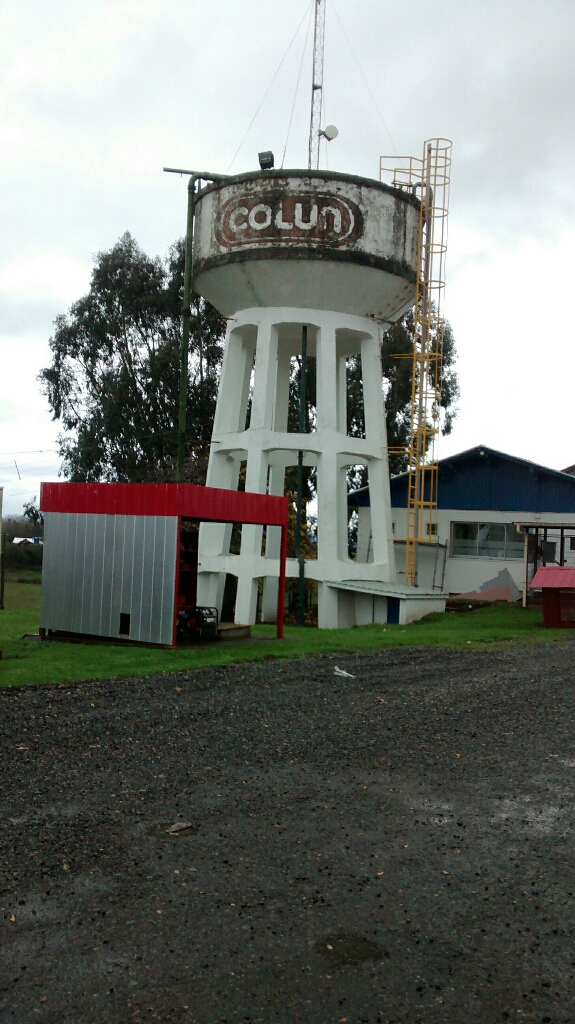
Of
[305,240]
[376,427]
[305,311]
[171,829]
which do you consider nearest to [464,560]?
[376,427]

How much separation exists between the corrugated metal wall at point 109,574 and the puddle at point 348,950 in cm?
1196

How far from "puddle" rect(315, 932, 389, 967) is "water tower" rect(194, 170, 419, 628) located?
61.0ft

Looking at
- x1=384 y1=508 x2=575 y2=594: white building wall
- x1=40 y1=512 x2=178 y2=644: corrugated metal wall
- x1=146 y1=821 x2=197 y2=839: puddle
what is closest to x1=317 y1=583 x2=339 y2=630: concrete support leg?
x1=384 y1=508 x2=575 y2=594: white building wall

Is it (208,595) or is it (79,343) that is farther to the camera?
(79,343)

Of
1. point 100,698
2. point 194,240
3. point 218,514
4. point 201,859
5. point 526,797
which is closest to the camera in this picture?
point 201,859

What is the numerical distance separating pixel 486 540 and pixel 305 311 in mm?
10882

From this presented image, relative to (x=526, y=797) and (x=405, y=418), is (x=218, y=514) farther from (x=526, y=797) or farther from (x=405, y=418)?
(x=405, y=418)

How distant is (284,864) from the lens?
5992 millimetres

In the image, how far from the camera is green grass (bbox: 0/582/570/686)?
A: 13.9 meters

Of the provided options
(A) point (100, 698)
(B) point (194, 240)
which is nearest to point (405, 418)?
(B) point (194, 240)

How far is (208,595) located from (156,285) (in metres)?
18.5

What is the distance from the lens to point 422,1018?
4227 millimetres

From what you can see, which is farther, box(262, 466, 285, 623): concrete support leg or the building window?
the building window

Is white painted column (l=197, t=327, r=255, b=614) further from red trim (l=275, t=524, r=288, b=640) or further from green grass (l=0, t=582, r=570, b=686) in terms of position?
red trim (l=275, t=524, r=288, b=640)
